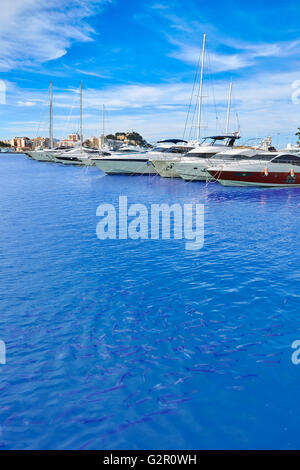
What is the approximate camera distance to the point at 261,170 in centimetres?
2325

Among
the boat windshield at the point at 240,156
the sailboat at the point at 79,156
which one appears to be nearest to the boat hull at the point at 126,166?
the boat windshield at the point at 240,156

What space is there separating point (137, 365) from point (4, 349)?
7.51 ft

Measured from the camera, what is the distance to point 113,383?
468 centimetres

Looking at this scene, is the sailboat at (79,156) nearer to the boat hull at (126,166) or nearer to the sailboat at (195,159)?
the boat hull at (126,166)

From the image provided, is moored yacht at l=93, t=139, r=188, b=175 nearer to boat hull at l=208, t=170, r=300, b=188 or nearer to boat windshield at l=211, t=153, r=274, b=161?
boat windshield at l=211, t=153, r=274, b=161

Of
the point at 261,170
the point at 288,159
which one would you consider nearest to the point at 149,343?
the point at 261,170

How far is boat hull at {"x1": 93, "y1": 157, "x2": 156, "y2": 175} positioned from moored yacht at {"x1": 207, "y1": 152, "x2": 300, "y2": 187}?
38.0ft

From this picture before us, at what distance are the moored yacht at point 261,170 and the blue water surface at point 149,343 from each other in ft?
41.9

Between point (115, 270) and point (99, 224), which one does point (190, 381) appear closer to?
point (115, 270)

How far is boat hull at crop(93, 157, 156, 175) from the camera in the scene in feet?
111

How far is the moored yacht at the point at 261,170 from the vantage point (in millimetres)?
23188

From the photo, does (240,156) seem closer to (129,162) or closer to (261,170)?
(261,170)

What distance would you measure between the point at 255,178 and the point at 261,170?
2.46ft

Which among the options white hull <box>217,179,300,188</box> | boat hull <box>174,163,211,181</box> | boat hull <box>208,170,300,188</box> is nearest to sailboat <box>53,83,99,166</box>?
boat hull <box>174,163,211,181</box>
